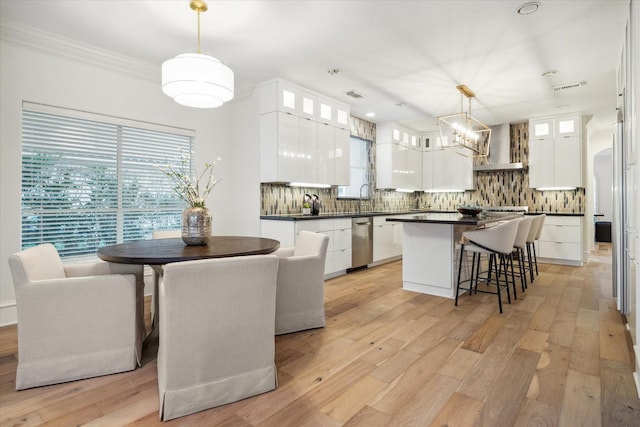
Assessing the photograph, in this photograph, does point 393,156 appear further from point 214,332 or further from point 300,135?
point 214,332

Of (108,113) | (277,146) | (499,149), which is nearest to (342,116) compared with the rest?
(277,146)

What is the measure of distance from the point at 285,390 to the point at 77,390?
1.18 m

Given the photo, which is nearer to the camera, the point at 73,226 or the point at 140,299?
the point at 140,299

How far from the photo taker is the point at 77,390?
1.98 meters

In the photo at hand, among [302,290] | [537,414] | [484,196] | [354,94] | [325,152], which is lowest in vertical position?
[537,414]

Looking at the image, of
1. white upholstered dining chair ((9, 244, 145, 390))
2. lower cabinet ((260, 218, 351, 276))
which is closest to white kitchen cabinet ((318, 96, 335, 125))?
lower cabinet ((260, 218, 351, 276))

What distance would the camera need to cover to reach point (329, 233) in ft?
15.7

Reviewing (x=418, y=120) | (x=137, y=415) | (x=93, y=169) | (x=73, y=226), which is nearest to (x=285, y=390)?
(x=137, y=415)

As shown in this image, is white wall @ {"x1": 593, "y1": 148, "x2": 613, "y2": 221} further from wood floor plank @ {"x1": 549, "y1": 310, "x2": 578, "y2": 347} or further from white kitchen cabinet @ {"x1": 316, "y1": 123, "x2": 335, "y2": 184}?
white kitchen cabinet @ {"x1": 316, "y1": 123, "x2": 335, "y2": 184}

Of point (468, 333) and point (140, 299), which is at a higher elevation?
point (140, 299)

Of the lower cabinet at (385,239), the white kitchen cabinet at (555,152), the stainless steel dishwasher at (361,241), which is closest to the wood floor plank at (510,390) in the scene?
the stainless steel dishwasher at (361,241)

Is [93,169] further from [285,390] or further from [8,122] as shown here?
[285,390]

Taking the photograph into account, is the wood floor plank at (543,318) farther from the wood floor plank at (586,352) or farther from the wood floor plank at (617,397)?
the wood floor plank at (617,397)

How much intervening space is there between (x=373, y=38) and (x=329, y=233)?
8.06ft
